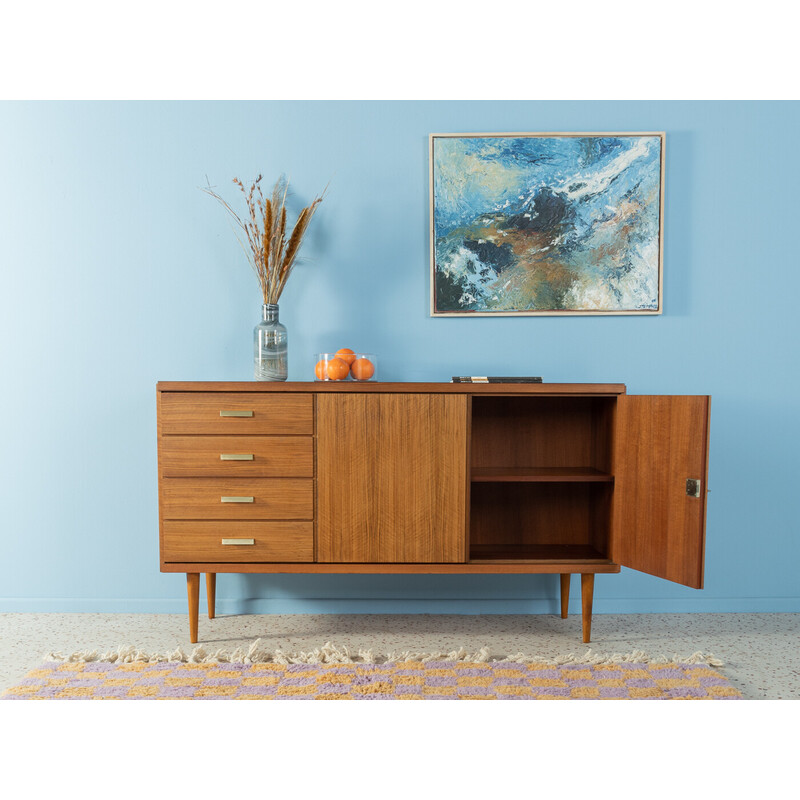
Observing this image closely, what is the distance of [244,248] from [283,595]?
144cm

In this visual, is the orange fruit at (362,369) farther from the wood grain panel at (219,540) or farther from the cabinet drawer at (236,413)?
the wood grain panel at (219,540)

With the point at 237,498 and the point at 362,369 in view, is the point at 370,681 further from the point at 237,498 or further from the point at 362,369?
the point at 362,369

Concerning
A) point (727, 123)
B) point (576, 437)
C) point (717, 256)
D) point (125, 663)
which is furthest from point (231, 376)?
point (727, 123)

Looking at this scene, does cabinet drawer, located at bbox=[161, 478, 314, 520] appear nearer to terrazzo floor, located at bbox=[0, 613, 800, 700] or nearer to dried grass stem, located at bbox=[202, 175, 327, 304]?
terrazzo floor, located at bbox=[0, 613, 800, 700]

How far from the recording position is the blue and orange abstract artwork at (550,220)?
268 cm

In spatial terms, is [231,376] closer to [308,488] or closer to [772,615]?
[308,488]

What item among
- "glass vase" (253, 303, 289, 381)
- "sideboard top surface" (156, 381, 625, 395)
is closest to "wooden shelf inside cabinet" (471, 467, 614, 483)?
"sideboard top surface" (156, 381, 625, 395)

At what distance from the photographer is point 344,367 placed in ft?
8.10

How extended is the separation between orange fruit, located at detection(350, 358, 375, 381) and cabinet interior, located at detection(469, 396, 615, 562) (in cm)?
44

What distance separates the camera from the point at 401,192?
2709mm

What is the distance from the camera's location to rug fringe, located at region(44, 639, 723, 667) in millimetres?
2227

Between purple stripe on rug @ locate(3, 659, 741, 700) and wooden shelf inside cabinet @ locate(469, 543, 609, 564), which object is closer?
purple stripe on rug @ locate(3, 659, 741, 700)

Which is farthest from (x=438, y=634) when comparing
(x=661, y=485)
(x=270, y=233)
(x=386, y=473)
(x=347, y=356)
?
(x=270, y=233)

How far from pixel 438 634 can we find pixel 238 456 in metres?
1.01
